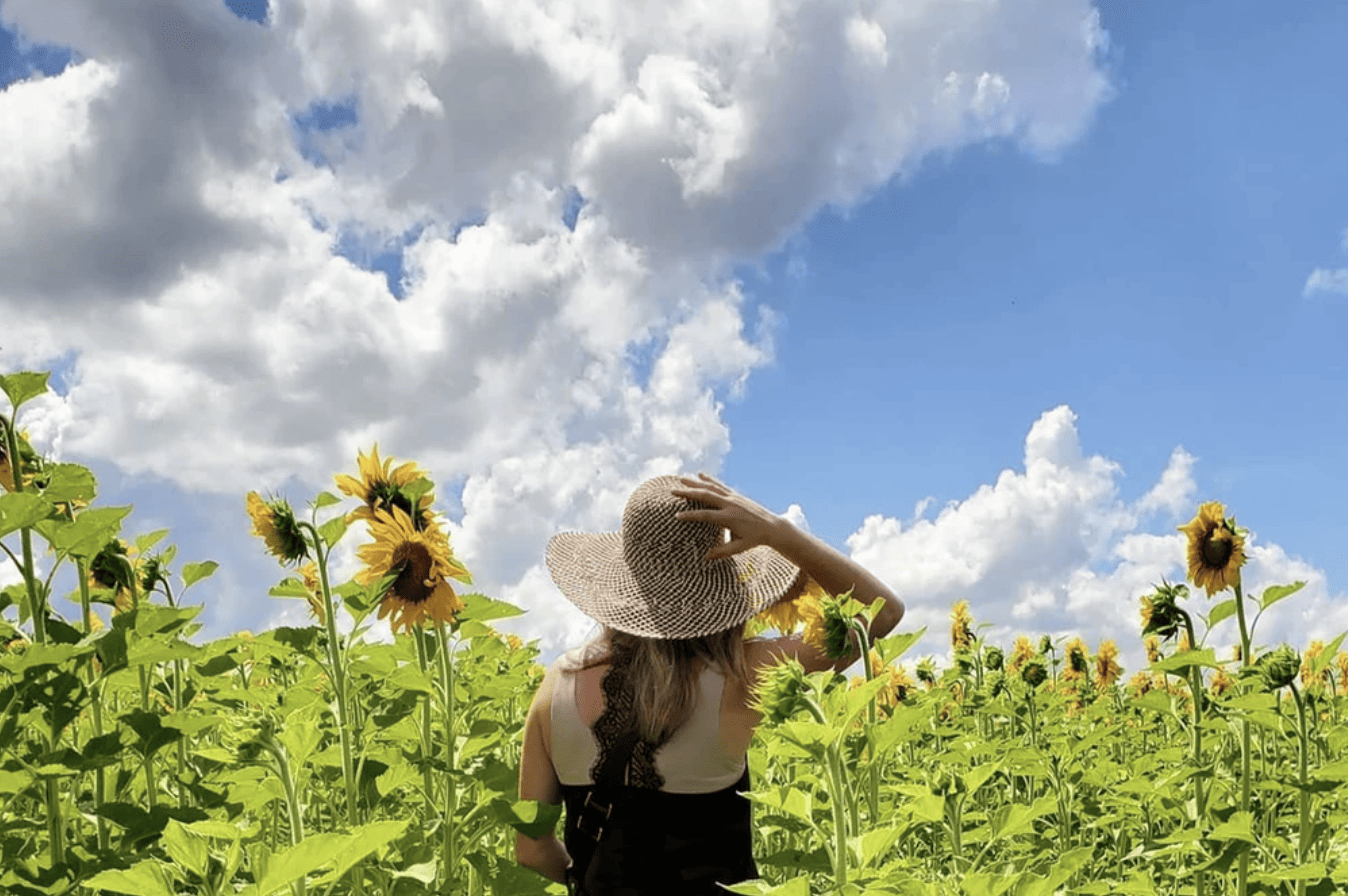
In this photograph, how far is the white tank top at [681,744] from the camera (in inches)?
126

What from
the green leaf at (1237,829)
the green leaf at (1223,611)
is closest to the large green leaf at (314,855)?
the green leaf at (1237,829)

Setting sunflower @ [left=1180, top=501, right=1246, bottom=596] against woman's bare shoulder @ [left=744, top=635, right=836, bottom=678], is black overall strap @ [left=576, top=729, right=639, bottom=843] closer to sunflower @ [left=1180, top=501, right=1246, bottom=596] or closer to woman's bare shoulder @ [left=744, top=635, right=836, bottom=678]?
woman's bare shoulder @ [left=744, top=635, right=836, bottom=678]

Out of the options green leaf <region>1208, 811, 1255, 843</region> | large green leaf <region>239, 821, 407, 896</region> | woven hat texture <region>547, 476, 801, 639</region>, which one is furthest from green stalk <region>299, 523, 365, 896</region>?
green leaf <region>1208, 811, 1255, 843</region>

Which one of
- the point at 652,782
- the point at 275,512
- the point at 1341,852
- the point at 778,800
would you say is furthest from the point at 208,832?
the point at 1341,852

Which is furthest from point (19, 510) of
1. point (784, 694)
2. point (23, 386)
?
point (784, 694)

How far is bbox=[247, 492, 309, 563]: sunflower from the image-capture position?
2.59 meters

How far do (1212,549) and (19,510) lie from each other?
4.02 metres

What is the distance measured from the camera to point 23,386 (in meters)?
2.22

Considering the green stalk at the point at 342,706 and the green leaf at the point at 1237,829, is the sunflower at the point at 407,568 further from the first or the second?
the green leaf at the point at 1237,829

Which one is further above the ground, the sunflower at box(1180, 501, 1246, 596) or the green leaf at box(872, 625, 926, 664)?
the sunflower at box(1180, 501, 1246, 596)

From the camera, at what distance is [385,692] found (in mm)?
4074

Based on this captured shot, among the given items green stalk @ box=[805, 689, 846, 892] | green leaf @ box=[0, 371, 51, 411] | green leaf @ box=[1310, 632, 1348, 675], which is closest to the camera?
green stalk @ box=[805, 689, 846, 892]

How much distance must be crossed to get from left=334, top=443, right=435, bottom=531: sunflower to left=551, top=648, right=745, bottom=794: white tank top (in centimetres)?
83

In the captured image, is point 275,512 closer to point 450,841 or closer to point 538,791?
point 450,841
